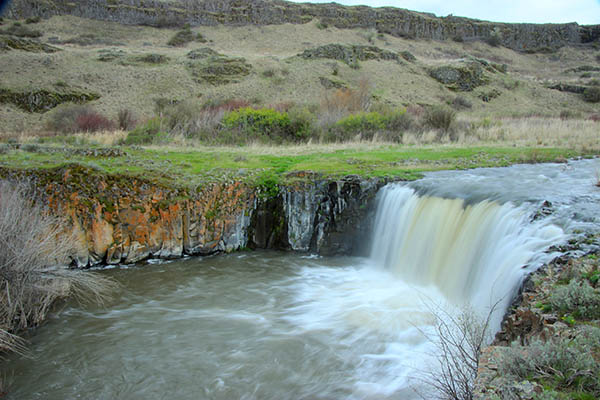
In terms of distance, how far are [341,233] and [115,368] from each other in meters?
6.46

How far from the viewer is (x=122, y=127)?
22.1m

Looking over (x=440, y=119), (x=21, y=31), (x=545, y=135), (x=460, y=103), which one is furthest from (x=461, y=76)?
(x=21, y=31)

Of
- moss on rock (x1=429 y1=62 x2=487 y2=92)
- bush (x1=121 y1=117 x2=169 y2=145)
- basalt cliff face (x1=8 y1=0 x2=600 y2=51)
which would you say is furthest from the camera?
basalt cliff face (x1=8 y1=0 x2=600 y2=51)

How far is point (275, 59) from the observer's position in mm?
47344

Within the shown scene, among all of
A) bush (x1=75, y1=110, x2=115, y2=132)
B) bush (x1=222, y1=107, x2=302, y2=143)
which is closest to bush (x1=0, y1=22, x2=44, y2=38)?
bush (x1=75, y1=110, x2=115, y2=132)

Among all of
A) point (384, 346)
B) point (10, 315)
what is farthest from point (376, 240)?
point (10, 315)

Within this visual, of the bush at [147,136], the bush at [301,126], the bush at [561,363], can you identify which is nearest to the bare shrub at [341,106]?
the bush at [301,126]

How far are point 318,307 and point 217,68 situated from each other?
39.5 metres

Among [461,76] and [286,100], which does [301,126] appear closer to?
[286,100]

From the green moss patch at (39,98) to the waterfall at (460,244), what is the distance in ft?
111

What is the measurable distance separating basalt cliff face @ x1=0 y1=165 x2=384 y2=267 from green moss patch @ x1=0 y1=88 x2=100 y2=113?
28893 mm

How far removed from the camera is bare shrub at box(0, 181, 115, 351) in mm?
6082

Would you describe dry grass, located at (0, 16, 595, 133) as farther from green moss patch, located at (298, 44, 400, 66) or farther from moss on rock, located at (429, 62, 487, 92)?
green moss patch, located at (298, 44, 400, 66)

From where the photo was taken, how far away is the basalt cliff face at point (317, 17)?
58312 mm
